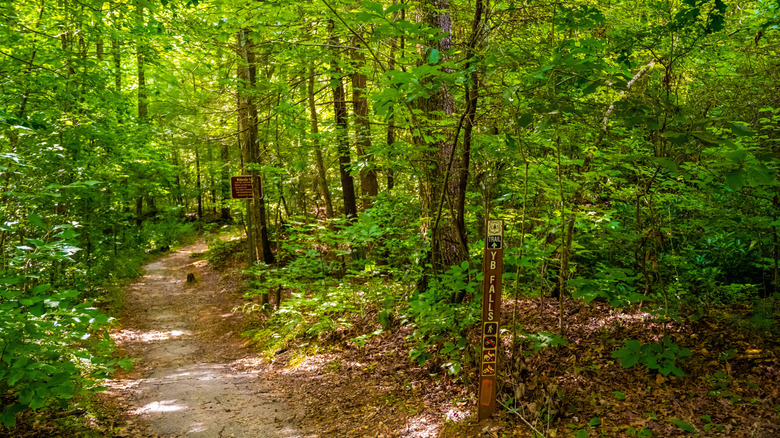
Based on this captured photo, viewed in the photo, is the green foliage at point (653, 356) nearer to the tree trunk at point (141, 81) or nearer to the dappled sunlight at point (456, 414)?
the dappled sunlight at point (456, 414)

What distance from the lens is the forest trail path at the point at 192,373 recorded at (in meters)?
5.00

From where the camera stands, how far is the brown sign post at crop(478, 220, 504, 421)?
4016 mm

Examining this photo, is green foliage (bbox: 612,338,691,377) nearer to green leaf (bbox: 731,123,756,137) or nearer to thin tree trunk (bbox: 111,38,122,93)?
green leaf (bbox: 731,123,756,137)

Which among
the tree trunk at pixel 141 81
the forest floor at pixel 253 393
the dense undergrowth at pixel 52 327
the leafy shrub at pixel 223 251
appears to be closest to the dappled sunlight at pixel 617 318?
the forest floor at pixel 253 393

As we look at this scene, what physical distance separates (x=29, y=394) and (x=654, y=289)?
6543mm

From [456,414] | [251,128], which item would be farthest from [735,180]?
[251,128]

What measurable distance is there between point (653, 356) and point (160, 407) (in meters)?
5.72

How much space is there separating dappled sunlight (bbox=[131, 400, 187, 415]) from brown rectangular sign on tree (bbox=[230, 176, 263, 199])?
466 centimetres

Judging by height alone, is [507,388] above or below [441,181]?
below

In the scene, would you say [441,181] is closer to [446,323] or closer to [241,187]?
[446,323]

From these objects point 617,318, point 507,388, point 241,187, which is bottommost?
point 507,388

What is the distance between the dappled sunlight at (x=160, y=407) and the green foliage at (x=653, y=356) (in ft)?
16.9

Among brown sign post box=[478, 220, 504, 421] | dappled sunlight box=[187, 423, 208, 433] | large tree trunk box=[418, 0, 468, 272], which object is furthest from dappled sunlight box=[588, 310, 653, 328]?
dappled sunlight box=[187, 423, 208, 433]

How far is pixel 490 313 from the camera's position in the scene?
409 centimetres
